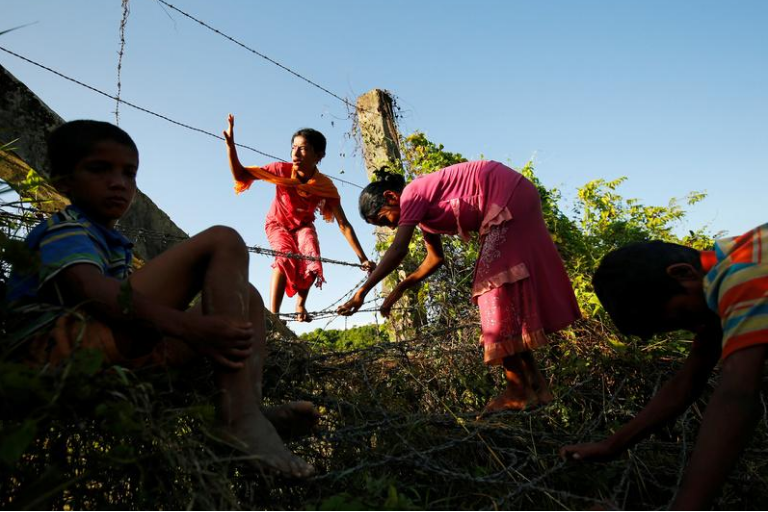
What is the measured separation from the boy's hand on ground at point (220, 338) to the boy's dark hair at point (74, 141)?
0.74 m

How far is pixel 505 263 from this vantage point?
3.50 m

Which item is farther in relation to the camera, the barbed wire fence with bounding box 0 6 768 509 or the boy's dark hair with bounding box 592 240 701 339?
the barbed wire fence with bounding box 0 6 768 509

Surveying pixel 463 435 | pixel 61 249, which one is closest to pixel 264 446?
pixel 61 249

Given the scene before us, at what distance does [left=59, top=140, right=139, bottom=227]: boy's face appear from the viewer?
2.04 metres

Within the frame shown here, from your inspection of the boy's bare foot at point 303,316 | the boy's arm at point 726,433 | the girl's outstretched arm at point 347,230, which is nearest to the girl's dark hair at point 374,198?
the boy's bare foot at point 303,316

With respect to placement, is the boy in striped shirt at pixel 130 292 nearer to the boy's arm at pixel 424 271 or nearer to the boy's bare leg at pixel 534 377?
the boy's bare leg at pixel 534 377

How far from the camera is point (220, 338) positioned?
5.83ft

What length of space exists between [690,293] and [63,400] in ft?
5.57

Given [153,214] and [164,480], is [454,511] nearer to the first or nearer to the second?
[164,480]

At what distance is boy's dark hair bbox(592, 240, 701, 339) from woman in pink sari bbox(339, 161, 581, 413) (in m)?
1.35

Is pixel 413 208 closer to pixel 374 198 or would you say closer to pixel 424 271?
pixel 374 198

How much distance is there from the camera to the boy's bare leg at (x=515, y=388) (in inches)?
128

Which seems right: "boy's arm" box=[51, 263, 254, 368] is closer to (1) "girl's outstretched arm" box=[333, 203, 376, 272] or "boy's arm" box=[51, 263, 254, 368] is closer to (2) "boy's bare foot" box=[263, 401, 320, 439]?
(2) "boy's bare foot" box=[263, 401, 320, 439]

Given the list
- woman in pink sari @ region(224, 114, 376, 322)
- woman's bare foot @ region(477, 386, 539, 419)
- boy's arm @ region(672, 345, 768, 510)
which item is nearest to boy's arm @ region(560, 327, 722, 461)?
boy's arm @ region(672, 345, 768, 510)
